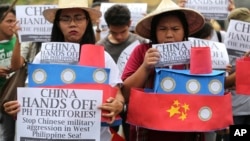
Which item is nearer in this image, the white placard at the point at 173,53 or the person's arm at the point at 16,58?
the white placard at the point at 173,53

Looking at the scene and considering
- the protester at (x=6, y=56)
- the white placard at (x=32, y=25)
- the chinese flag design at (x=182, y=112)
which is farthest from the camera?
the white placard at (x=32, y=25)

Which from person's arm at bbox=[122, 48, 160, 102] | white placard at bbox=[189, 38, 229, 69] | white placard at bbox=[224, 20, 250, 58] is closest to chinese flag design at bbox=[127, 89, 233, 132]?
person's arm at bbox=[122, 48, 160, 102]

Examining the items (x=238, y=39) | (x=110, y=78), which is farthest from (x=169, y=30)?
(x=238, y=39)

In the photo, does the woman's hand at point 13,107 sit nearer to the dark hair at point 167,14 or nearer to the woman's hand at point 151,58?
the woman's hand at point 151,58

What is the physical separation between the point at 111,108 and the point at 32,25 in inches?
101

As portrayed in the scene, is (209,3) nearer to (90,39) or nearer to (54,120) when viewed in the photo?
(90,39)

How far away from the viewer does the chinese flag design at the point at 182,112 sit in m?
3.93

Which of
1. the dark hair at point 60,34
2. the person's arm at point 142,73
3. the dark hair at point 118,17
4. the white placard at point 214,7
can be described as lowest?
the person's arm at point 142,73

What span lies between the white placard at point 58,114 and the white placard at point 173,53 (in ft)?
1.63

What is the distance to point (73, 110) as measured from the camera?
12.6 ft

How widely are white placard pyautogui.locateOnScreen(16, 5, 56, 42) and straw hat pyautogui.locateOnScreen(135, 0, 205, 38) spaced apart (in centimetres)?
184

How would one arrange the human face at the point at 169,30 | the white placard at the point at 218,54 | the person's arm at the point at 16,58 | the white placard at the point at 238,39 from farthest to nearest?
the white placard at the point at 238,39 → the white placard at the point at 218,54 → the person's arm at the point at 16,58 → the human face at the point at 169,30

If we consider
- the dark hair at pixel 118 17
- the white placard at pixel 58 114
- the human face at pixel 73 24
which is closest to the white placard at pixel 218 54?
the dark hair at pixel 118 17

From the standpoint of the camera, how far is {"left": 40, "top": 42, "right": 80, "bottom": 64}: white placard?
409 centimetres
